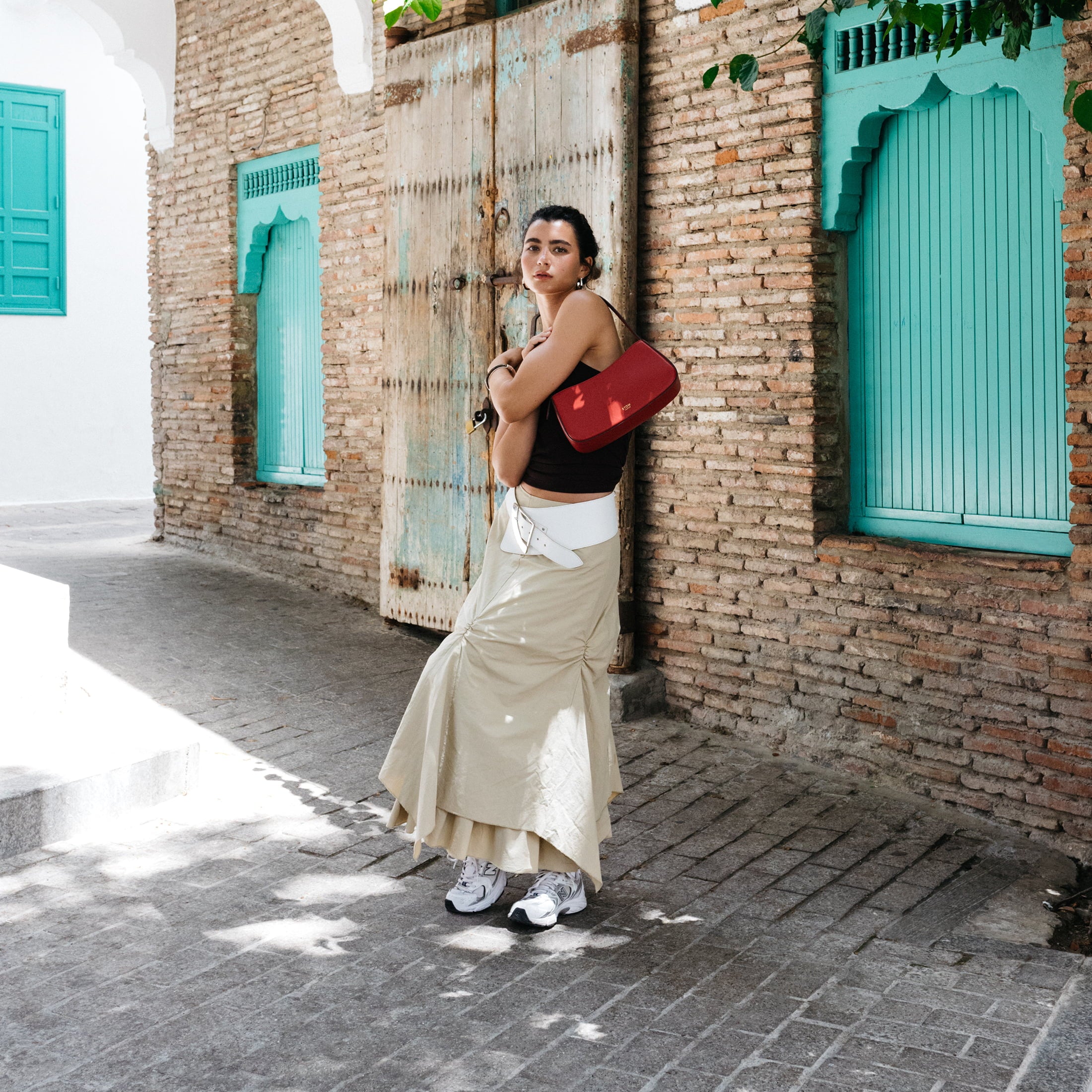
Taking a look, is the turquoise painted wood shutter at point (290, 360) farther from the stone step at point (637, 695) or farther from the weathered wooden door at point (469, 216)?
the stone step at point (637, 695)

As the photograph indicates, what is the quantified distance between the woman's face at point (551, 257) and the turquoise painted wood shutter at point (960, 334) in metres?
2.18

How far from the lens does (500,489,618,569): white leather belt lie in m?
3.67

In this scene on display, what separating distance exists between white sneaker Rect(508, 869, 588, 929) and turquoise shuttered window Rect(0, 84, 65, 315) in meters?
13.0

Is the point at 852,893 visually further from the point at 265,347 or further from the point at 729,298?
the point at 265,347

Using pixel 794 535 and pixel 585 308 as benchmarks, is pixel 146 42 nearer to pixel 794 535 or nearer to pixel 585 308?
pixel 794 535

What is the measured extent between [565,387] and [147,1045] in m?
1.97

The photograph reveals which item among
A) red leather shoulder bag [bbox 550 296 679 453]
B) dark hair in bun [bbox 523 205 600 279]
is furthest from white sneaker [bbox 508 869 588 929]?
dark hair in bun [bbox 523 205 600 279]

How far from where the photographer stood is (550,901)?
377 centimetres

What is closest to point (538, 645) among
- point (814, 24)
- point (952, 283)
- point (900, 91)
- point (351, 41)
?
point (814, 24)

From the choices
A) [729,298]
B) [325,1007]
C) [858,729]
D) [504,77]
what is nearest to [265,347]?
[504,77]

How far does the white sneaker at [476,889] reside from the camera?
3.87m

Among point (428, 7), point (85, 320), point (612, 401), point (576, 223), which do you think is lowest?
point (612, 401)

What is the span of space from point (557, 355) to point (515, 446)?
287 millimetres

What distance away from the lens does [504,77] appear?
21.8 ft
